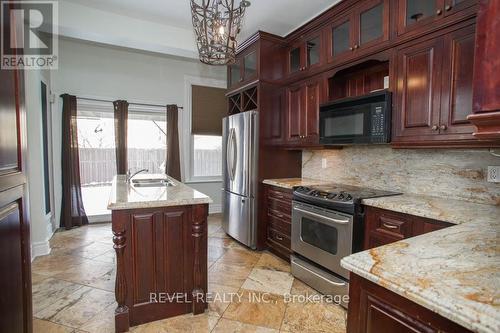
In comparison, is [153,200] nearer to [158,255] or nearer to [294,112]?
[158,255]

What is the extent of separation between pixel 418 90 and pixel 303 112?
51.6 inches

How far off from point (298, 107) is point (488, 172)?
1923mm

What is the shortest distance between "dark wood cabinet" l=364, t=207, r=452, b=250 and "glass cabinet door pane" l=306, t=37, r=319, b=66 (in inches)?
71.7

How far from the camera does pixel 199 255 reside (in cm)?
213

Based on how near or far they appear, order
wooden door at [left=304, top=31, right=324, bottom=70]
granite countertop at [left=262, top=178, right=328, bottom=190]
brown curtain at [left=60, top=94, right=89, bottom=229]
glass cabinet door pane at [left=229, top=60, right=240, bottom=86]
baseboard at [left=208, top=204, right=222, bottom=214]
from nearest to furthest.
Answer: wooden door at [left=304, top=31, right=324, bottom=70]
granite countertop at [left=262, top=178, right=328, bottom=190]
glass cabinet door pane at [left=229, top=60, right=240, bottom=86]
brown curtain at [left=60, top=94, right=89, bottom=229]
baseboard at [left=208, top=204, right=222, bottom=214]

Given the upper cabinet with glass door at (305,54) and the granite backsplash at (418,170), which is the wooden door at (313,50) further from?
the granite backsplash at (418,170)

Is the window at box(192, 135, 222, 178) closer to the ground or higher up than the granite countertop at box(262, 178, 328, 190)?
higher up

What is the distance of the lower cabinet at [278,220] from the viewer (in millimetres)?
3100

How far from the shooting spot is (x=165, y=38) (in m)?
3.39

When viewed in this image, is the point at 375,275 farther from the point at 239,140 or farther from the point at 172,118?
the point at 172,118

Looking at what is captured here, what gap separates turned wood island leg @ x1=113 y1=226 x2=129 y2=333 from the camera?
1.87 m

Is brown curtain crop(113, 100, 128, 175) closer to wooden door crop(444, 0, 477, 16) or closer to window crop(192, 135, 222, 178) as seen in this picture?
window crop(192, 135, 222, 178)

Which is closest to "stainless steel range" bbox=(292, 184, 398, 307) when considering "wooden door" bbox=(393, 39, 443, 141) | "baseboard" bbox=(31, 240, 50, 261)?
"wooden door" bbox=(393, 39, 443, 141)

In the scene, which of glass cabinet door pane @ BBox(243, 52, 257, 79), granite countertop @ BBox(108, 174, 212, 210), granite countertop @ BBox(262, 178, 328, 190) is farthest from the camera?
glass cabinet door pane @ BBox(243, 52, 257, 79)
